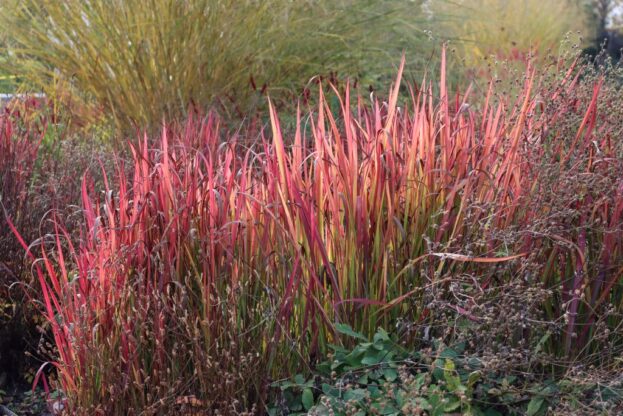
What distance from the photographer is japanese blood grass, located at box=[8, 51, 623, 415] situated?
2.60m

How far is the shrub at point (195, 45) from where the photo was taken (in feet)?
21.5

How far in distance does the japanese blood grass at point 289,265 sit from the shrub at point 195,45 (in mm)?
3659

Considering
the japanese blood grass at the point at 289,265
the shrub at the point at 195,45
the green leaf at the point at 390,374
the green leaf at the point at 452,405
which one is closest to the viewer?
the green leaf at the point at 452,405

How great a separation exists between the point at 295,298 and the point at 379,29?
→ 15.9 feet

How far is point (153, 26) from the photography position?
6578 millimetres

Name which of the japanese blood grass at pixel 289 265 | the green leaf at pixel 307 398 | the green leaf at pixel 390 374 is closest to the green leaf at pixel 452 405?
the green leaf at pixel 390 374

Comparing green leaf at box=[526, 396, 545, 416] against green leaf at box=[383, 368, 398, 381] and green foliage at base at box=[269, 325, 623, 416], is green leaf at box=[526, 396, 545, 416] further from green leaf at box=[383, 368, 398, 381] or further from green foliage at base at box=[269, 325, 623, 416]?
green leaf at box=[383, 368, 398, 381]

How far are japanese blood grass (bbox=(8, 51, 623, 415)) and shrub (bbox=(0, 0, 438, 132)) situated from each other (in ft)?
12.0

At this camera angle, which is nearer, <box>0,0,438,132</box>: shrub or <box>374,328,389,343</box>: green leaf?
<box>374,328,389,343</box>: green leaf

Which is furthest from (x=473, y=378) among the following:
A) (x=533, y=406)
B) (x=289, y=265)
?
(x=289, y=265)

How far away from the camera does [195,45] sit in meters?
6.53

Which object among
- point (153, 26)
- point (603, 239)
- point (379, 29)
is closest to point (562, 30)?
point (379, 29)

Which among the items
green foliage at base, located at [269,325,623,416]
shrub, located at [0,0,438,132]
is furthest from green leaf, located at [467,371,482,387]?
shrub, located at [0,0,438,132]

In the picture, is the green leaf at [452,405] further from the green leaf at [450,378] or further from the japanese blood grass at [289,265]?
the japanese blood grass at [289,265]
